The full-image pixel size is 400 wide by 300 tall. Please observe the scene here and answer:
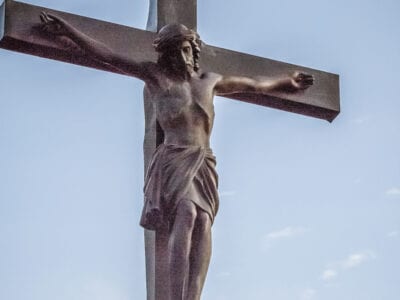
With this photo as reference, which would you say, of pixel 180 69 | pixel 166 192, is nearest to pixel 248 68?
pixel 180 69

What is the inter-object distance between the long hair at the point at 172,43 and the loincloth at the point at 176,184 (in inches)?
17.5

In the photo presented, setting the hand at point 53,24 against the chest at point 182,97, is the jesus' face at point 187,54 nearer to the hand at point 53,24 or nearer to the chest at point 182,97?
the chest at point 182,97

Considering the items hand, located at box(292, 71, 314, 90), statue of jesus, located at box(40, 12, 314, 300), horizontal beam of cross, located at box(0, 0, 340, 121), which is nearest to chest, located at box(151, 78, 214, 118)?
statue of jesus, located at box(40, 12, 314, 300)

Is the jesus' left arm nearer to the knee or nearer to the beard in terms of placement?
the beard

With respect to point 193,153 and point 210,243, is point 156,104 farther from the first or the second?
point 210,243

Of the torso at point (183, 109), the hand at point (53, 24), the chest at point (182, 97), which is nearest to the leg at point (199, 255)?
the torso at point (183, 109)

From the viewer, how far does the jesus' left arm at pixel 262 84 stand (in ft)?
21.8

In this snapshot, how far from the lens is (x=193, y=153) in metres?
6.20

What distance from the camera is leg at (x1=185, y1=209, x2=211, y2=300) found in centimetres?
592

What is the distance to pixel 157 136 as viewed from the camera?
21.6ft

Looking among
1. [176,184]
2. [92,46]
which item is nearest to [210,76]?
[92,46]

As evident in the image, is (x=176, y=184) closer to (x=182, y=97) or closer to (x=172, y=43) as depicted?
(x=182, y=97)

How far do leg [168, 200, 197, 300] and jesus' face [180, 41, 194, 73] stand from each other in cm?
73

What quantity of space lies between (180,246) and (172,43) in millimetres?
1029
